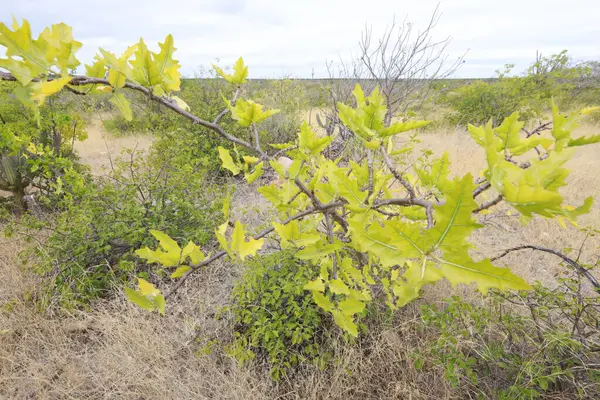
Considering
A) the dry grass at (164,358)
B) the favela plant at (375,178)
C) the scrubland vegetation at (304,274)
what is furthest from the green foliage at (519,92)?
the favela plant at (375,178)

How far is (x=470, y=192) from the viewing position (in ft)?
1.14

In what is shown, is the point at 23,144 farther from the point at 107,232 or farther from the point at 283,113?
the point at 283,113

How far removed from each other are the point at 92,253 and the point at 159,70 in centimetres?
225

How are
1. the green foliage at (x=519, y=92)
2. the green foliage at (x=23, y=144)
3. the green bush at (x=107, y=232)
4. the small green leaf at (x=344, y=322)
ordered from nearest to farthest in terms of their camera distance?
1. the small green leaf at (x=344, y=322)
2. the green bush at (x=107, y=232)
3. the green foliage at (x=23, y=144)
4. the green foliage at (x=519, y=92)

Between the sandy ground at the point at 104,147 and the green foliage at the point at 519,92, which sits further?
the green foliage at the point at 519,92

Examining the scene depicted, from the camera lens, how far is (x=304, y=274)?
1729 millimetres

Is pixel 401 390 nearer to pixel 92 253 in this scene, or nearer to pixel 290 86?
pixel 92 253

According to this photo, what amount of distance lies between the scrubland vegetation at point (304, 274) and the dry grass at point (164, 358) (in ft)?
0.04

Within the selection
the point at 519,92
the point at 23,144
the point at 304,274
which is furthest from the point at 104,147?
Answer: the point at 519,92

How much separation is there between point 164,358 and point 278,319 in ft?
2.20

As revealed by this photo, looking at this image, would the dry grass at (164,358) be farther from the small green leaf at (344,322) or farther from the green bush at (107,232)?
the small green leaf at (344,322)

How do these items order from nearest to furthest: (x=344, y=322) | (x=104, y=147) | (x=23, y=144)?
(x=344, y=322) → (x=23, y=144) → (x=104, y=147)

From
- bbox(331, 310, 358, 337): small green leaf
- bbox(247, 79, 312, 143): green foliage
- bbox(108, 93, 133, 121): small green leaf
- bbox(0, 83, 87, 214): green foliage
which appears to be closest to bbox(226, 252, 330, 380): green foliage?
bbox(331, 310, 358, 337): small green leaf

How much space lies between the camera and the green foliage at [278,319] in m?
1.52
